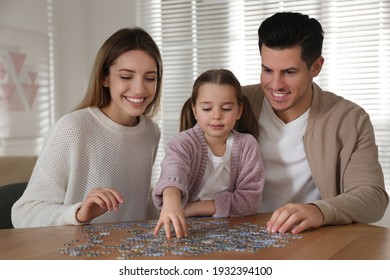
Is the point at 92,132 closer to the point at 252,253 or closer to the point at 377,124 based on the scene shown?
the point at 252,253

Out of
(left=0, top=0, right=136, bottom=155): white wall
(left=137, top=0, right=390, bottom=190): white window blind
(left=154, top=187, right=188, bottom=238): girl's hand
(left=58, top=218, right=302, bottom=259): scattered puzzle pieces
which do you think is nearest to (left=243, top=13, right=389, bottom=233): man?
(left=58, top=218, right=302, bottom=259): scattered puzzle pieces

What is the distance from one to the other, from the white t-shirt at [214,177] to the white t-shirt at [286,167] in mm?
337

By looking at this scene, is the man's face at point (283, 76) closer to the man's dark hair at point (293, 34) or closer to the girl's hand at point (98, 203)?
the man's dark hair at point (293, 34)

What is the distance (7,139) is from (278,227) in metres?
4.38

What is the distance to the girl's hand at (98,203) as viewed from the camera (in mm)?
1992

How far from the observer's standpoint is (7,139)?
5.72 meters

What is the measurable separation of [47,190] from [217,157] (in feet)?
2.48

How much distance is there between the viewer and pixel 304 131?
2.76 m

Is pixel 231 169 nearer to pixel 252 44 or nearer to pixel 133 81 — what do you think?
pixel 133 81

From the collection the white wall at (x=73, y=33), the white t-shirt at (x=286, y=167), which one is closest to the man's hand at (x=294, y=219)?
the white t-shirt at (x=286, y=167)

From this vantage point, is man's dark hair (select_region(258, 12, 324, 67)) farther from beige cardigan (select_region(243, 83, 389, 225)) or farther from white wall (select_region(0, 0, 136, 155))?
white wall (select_region(0, 0, 136, 155))

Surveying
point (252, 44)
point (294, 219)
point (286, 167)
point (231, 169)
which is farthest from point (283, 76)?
point (252, 44)

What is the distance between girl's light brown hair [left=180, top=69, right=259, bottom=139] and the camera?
2504 millimetres

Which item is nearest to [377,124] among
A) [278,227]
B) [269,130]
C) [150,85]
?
[269,130]
